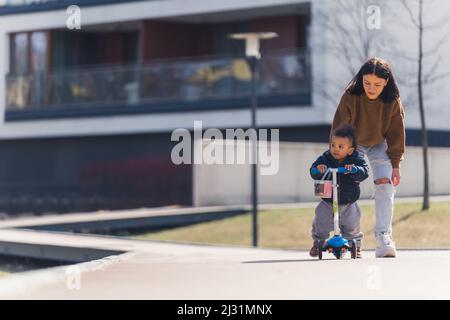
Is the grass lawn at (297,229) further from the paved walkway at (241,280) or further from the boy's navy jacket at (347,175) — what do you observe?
the paved walkway at (241,280)

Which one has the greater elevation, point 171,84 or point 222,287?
point 171,84

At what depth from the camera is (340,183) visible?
29.9 feet

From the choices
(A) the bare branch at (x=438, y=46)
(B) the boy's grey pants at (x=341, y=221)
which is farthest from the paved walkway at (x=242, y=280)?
(A) the bare branch at (x=438, y=46)

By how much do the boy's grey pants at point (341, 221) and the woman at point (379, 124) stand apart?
24cm

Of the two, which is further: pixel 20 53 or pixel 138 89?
pixel 20 53

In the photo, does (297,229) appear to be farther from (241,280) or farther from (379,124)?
(241,280)

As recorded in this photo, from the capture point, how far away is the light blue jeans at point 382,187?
30.6ft

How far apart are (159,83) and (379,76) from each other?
2247cm

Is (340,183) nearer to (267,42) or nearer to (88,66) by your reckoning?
(267,42)

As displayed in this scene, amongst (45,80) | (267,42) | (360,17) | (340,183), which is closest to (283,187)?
(360,17)

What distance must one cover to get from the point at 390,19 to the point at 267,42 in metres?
4.91

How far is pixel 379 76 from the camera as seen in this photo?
898 centimetres

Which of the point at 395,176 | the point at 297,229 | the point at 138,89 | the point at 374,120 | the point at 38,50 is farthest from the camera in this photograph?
the point at 38,50

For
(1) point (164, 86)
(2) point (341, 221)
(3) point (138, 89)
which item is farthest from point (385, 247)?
(3) point (138, 89)
